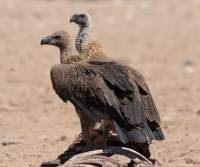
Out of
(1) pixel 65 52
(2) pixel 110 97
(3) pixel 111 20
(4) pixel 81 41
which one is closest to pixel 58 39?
(1) pixel 65 52

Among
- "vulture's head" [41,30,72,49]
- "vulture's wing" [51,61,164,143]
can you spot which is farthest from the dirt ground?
"vulture's head" [41,30,72,49]

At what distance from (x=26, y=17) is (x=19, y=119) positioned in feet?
34.9

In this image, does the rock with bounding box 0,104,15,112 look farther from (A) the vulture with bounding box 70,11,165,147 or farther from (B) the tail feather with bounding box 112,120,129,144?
(B) the tail feather with bounding box 112,120,129,144

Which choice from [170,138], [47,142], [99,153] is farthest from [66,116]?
[99,153]

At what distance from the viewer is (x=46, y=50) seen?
13.9m

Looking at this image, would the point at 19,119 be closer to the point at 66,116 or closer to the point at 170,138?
the point at 66,116

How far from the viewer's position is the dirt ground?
5.98 metres

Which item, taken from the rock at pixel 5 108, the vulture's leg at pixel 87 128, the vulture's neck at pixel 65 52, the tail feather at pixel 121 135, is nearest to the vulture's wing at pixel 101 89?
the tail feather at pixel 121 135

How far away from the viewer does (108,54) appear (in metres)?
13.3

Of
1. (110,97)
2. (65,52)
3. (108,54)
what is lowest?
(110,97)

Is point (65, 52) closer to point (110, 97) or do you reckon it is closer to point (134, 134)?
point (110, 97)

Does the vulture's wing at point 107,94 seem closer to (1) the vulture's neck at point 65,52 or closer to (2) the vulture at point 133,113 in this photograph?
(2) the vulture at point 133,113

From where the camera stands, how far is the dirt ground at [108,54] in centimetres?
598

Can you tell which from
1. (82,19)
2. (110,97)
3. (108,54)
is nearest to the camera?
(110,97)
